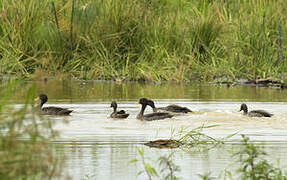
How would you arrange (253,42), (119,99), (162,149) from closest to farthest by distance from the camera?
(162,149) < (119,99) < (253,42)

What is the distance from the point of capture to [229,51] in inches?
841

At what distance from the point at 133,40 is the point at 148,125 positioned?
33.3 ft

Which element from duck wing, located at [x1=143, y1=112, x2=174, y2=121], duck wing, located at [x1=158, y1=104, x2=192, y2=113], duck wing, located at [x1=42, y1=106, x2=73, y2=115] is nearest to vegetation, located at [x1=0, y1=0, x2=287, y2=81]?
duck wing, located at [x1=158, y1=104, x2=192, y2=113]

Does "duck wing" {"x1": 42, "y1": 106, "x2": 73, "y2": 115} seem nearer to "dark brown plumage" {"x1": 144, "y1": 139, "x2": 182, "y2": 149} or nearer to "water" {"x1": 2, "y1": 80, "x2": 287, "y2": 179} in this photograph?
"water" {"x1": 2, "y1": 80, "x2": 287, "y2": 179}

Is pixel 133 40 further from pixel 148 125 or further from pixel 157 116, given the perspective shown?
pixel 148 125

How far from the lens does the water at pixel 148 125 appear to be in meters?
8.13

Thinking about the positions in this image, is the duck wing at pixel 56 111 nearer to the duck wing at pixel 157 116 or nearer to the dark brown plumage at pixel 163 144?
the duck wing at pixel 157 116

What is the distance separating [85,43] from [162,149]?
13.2 meters

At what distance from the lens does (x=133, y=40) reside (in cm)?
2234

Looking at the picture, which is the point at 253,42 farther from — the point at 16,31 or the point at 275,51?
the point at 16,31

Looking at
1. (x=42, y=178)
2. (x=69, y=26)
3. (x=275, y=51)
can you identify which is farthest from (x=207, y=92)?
(x=42, y=178)

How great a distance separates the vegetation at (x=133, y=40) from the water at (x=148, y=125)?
1.05 meters

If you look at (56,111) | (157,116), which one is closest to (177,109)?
(157,116)

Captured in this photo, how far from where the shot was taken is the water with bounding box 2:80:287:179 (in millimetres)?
8133
